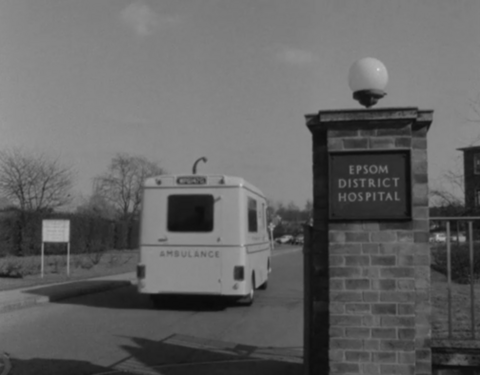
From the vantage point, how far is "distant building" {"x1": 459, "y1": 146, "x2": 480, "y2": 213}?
26234 millimetres

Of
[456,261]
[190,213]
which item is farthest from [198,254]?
[456,261]

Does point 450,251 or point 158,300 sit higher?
point 450,251

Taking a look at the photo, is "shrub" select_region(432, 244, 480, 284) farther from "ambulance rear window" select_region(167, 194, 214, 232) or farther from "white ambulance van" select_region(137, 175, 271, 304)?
"ambulance rear window" select_region(167, 194, 214, 232)

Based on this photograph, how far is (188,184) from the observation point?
13.9 m

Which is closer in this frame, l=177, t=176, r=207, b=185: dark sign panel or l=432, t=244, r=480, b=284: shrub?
l=432, t=244, r=480, b=284: shrub

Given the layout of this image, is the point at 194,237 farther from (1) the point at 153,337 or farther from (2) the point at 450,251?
(2) the point at 450,251

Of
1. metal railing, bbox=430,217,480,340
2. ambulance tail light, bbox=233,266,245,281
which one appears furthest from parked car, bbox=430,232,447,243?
ambulance tail light, bbox=233,266,245,281

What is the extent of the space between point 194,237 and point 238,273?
117cm

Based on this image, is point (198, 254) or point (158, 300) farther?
point (158, 300)

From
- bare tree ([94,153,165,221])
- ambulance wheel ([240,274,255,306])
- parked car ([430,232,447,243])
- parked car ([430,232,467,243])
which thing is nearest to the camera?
parked car ([430,232,467,243])

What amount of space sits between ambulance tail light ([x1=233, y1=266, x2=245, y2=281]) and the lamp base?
334 inches

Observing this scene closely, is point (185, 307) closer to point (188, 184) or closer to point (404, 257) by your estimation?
point (188, 184)

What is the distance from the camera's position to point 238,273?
1365cm

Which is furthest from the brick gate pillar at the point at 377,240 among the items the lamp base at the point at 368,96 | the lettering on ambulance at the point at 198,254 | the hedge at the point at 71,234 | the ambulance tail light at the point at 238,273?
the hedge at the point at 71,234
